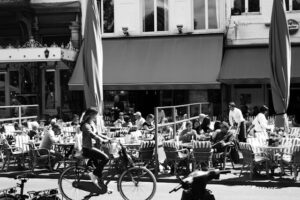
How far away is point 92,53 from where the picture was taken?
52.9 ft

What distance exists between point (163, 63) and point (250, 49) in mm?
4022

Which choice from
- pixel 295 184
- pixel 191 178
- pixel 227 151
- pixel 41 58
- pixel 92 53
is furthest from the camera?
pixel 41 58

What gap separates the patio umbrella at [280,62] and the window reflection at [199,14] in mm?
11004

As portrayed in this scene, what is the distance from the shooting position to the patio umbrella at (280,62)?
1470 centimetres

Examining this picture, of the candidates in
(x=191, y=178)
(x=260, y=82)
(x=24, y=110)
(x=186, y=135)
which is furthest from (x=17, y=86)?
(x=191, y=178)

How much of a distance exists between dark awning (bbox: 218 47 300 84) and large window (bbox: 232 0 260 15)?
178 centimetres

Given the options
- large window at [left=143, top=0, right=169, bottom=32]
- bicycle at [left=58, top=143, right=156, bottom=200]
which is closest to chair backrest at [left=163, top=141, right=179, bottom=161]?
bicycle at [left=58, top=143, right=156, bottom=200]

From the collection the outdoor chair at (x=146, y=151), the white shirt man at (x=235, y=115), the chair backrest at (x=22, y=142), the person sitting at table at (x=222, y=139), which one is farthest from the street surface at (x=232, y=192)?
the white shirt man at (x=235, y=115)

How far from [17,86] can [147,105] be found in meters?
6.78

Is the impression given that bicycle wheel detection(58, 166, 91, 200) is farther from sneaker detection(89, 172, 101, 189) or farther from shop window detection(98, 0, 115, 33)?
shop window detection(98, 0, 115, 33)

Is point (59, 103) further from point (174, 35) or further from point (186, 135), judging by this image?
point (186, 135)

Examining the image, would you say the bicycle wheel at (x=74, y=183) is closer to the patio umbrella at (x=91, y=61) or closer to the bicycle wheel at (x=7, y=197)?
the bicycle wheel at (x=7, y=197)

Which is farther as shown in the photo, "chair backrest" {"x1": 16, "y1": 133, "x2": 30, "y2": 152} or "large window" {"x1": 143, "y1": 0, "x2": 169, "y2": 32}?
"large window" {"x1": 143, "y1": 0, "x2": 169, "y2": 32}

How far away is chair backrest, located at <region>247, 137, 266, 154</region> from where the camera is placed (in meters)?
13.3
